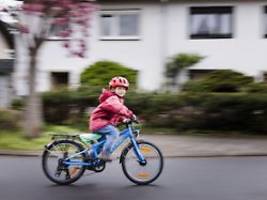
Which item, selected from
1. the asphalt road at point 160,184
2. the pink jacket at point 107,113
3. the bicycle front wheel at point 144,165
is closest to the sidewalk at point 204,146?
the asphalt road at point 160,184

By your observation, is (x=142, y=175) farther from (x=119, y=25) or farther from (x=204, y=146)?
(x=119, y=25)

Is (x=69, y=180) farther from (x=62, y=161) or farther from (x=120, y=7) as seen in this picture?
(x=120, y=7)

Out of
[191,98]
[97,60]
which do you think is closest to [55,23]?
[191,98]

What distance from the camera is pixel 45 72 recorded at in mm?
24453

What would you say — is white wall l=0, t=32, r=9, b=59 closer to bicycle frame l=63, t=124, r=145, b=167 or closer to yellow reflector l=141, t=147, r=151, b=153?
A: bicycle frame l=63, t=124, r=145, b=167

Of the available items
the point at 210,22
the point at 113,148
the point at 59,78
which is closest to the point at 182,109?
the point at 113,148

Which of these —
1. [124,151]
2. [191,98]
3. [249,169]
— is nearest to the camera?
[124,151]

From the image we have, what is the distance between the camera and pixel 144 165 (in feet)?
29.6

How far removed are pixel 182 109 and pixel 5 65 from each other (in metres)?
11.5

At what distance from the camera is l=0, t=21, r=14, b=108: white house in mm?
24266

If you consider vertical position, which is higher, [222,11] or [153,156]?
[222,11]

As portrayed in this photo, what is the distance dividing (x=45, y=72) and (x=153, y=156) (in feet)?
52.2

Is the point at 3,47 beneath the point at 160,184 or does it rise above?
above

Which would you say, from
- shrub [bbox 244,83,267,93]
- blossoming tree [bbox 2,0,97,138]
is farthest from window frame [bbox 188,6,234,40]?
blossoming tree [bbox 2,0,97,138]
